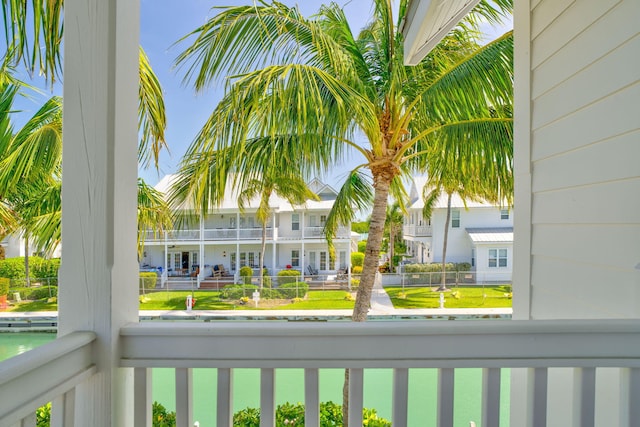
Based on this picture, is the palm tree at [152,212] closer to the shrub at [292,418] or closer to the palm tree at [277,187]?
the palm tree at [277,187]

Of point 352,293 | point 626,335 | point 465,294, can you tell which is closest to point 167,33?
point 352,293

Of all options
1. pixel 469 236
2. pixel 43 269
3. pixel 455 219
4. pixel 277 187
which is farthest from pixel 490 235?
pixel 43 269

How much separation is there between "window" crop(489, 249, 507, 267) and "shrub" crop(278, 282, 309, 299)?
6.36 meters

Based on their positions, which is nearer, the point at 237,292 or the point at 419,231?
the point at 237,292

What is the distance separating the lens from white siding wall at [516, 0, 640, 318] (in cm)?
100

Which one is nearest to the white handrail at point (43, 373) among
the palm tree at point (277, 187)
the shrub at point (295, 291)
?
the palm tree at point (277, 187)

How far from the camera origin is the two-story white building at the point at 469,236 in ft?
35.0

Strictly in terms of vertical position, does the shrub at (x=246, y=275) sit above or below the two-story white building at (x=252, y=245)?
below

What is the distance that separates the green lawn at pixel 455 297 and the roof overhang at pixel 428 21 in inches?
266

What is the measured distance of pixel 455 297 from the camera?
26.7 ft

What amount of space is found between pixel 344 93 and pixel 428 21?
1096mm

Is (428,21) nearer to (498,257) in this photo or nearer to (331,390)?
(331,390)

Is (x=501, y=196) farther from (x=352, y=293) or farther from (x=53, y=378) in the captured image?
(x=352, y=293)

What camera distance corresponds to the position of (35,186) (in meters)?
3.37
